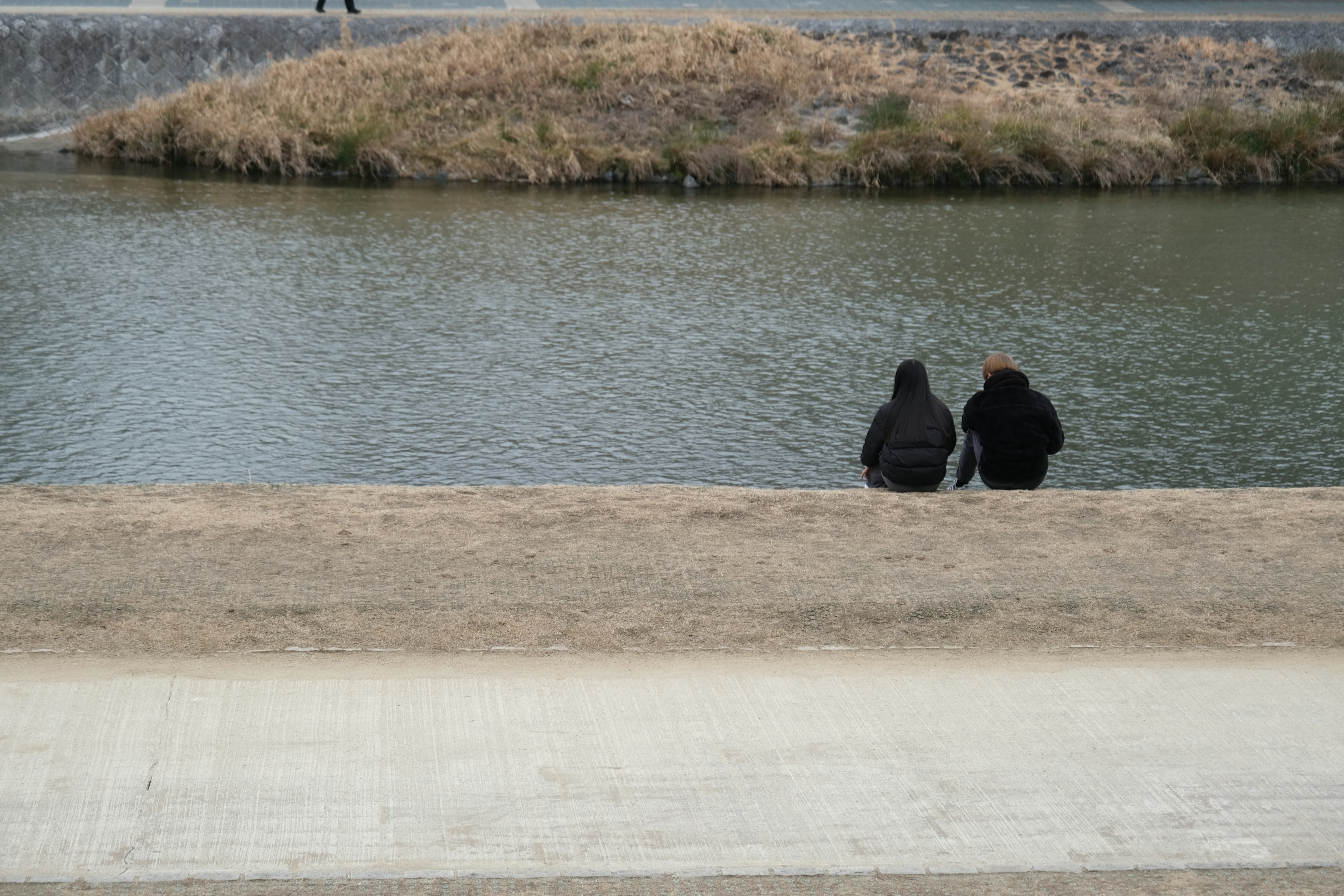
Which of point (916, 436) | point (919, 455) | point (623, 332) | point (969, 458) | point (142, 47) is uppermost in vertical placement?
point (142, 47)

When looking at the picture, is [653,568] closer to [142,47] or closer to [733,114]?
[733,114]

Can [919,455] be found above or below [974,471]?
above

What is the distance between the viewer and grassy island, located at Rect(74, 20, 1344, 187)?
83.1 ft

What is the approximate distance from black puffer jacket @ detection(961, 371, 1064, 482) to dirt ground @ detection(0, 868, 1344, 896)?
4777 mm

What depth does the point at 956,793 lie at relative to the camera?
475cm

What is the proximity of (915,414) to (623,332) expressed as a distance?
6690 mm

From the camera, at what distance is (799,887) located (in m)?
4.22

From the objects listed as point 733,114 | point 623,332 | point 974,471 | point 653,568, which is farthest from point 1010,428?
point 733,114

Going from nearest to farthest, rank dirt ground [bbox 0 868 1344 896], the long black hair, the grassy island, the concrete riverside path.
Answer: dirt ground [bbox 0 868 1344 896], the concrete riverside path, the long black hair, the grassy island

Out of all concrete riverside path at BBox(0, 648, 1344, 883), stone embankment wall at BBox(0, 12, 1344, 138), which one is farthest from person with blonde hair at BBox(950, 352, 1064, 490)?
stone embankment wall at BBox(0, 12, 1344, 138)

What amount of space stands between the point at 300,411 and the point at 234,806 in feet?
27.2

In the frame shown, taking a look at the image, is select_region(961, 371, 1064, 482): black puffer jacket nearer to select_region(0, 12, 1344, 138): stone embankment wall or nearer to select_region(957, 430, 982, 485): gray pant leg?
select_region(957, 430, 982, 485): gray pant leg

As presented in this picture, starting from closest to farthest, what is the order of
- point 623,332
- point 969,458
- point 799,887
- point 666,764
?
point 799,887 → point 666,764 → point 969,458 → point 623,332

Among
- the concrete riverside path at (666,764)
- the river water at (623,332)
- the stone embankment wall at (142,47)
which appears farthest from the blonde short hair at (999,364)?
the stone embankment wall at (142,47)
